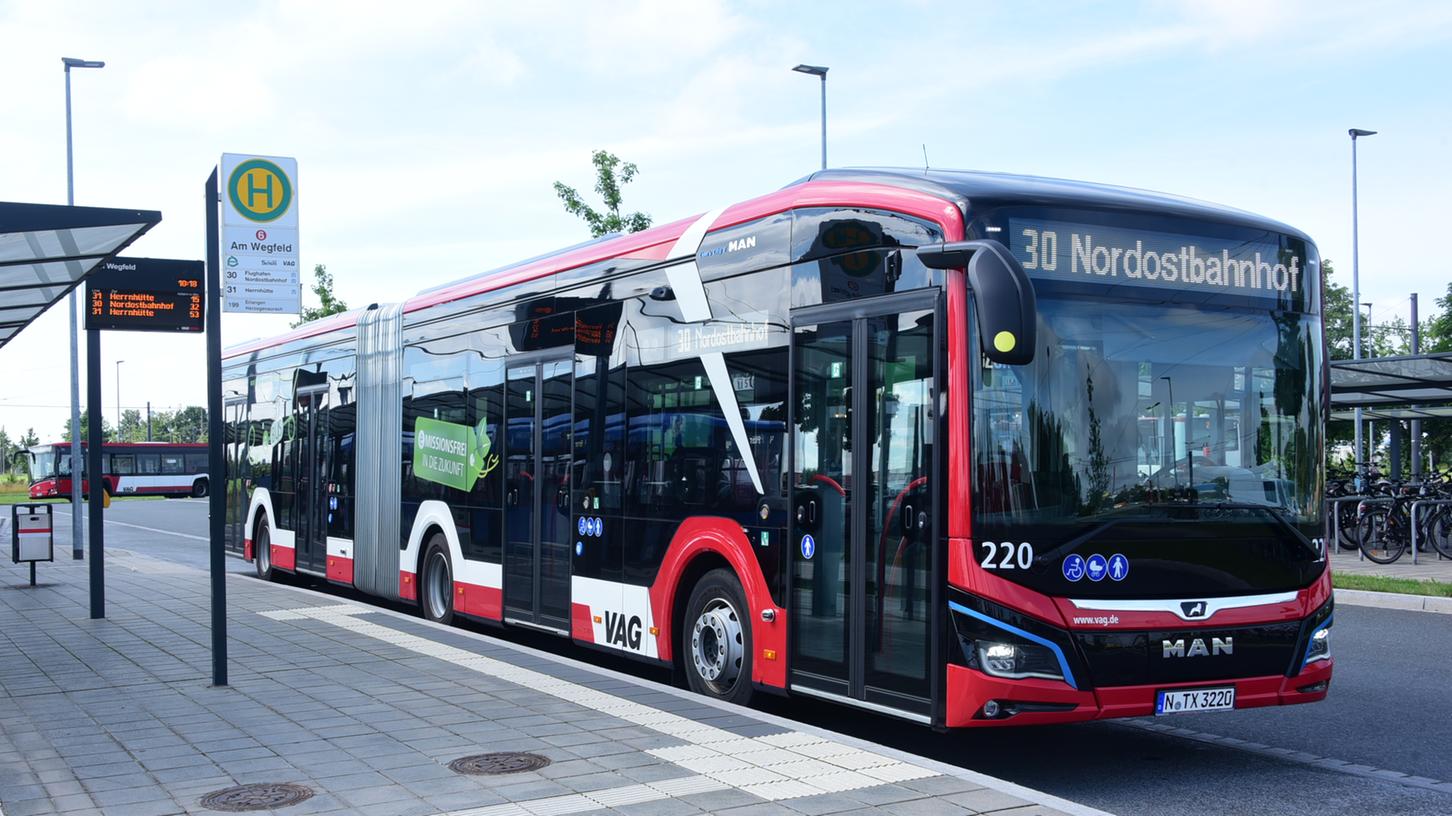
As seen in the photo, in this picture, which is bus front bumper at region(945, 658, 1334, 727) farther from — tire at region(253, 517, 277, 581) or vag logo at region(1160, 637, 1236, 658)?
tire at region(253, 517, 277, 581)

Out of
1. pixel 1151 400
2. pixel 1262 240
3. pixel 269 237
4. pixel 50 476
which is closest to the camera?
pixel 1151 400

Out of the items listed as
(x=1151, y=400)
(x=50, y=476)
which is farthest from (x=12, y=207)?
(x=50, y=476)

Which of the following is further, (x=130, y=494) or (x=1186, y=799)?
(x=130, y=494)

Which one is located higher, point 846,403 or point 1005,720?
point 846,403

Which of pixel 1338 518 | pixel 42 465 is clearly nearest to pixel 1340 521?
pixel 1338 518

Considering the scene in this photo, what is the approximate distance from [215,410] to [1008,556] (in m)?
5.45

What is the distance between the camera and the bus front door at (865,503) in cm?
710

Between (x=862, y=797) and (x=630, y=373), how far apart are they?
4694 mm

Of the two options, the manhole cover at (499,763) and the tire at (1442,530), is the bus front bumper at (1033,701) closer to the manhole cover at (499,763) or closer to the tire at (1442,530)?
the manhole cover at (499,763)

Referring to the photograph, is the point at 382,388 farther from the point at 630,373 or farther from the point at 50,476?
the point at 50,476

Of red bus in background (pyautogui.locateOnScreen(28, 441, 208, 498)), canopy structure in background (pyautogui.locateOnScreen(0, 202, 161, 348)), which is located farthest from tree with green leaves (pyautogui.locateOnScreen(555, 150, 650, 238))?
red bus in background (pyautogui.locateOnScreen(28, 441, 208, 498))

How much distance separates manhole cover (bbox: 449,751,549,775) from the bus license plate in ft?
9.74

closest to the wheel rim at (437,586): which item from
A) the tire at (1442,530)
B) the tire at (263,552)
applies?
the tire at (263,552)

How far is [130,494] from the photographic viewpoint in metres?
67.4
